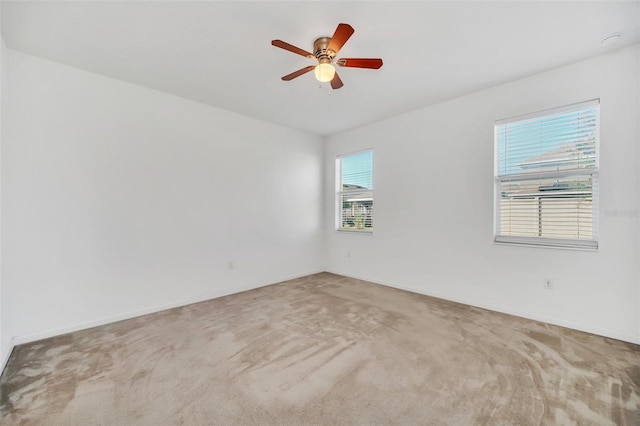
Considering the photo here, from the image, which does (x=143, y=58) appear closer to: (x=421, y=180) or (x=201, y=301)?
(x=201, y=301)

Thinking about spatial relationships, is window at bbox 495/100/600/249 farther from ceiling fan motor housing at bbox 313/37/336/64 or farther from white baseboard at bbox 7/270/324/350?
white baseboard at bbox 7/270/324/350

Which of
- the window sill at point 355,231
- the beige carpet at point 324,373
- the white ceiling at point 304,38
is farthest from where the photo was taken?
the window sill at point 355,231

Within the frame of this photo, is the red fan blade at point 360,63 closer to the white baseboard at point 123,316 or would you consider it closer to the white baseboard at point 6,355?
the white baseboard at point 123,316

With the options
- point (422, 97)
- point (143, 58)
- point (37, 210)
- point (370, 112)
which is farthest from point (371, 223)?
point (37, 210)

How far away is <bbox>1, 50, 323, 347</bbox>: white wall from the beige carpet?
15.7 inches

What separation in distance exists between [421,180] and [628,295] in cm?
226

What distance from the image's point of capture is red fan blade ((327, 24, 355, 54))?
1.69m

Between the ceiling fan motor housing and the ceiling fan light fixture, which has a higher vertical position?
the ceiling fan motor housing

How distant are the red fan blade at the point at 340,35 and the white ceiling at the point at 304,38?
0.22m

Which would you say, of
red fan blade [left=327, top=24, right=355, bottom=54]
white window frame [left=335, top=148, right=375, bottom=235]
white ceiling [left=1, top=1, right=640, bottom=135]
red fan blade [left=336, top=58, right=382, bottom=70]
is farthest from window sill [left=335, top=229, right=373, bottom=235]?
red fan blade [left=327, top=24, right=355, bottom=54]

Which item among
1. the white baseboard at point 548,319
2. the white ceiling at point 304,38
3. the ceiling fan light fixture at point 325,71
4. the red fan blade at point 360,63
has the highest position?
the white ceiling at point 304,38

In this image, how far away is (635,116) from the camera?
7.64 ft

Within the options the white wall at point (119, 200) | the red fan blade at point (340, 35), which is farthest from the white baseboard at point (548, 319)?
the red fan blade at point (340, 35)

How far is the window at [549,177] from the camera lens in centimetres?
260
